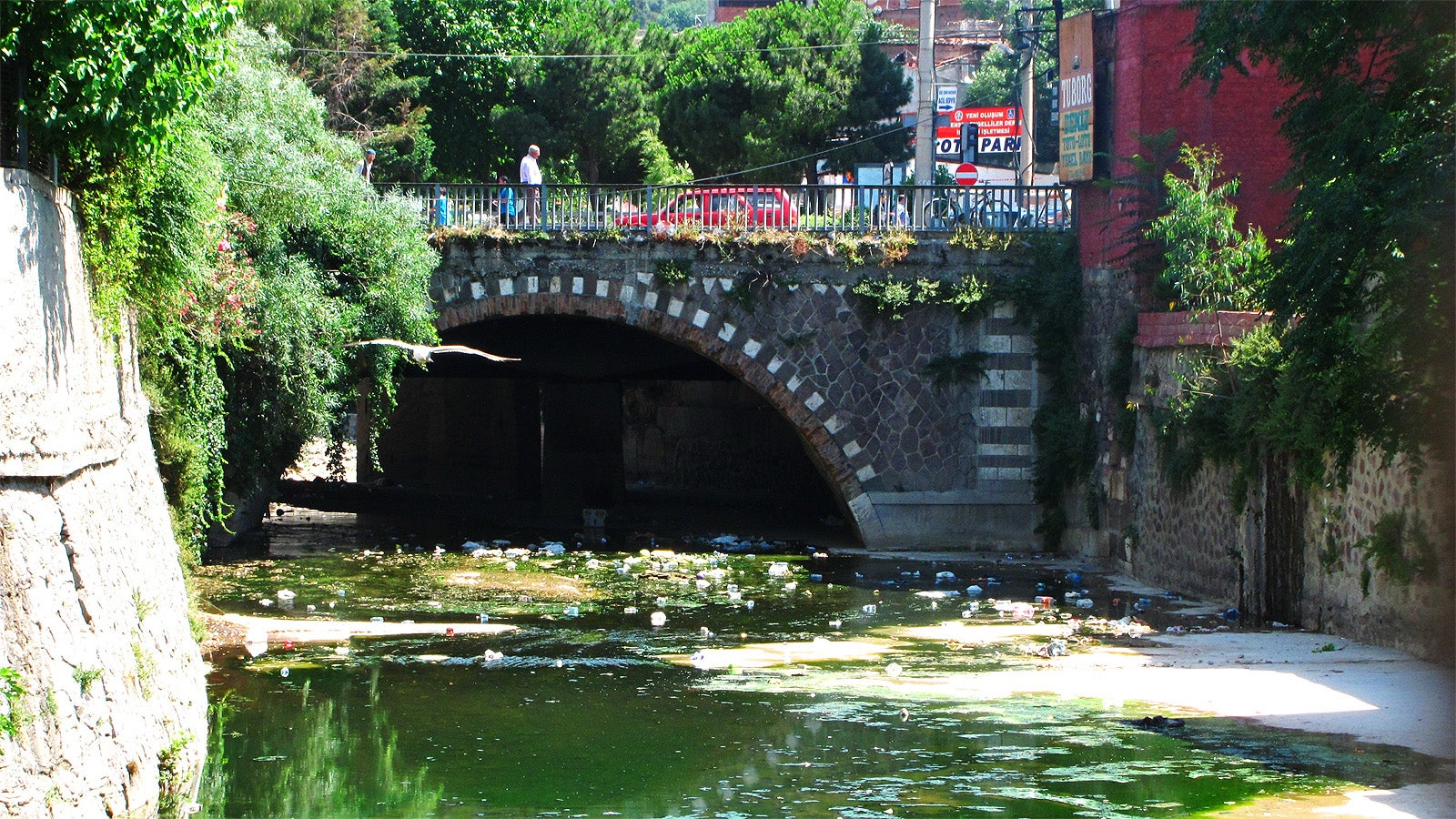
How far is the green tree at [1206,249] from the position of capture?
721 inches

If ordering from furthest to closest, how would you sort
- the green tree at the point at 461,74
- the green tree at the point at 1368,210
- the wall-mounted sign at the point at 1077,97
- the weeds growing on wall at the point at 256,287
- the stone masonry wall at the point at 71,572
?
the green tree at the point at 461,74 < the wall-mounted sign at the point at 1077,97 < the weeds growing on wall at the point at 256,287 < the green tree at the point at 1368,210 < the stone masonry wall at the point at 71,572

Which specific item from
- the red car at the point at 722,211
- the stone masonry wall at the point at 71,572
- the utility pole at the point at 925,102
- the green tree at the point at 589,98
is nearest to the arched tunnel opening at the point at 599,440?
the red car at the point at 722,211

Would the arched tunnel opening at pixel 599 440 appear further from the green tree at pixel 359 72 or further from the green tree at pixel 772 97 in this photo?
the green tree at pixel 772 97

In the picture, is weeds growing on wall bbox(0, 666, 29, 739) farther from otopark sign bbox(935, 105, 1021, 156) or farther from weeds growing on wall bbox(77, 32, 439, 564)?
otopark sign bbox(935, 105, 1021, 156)

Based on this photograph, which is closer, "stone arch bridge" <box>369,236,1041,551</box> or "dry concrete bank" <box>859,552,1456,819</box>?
"dry concrete bank" <box>859,552,1456,819</box>

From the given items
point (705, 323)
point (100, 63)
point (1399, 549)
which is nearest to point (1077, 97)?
point (705, 323)

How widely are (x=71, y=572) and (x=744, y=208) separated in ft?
50.8

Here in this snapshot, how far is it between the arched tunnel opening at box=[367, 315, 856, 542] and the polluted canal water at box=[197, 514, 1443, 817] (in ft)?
21.5

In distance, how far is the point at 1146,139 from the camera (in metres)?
20.0

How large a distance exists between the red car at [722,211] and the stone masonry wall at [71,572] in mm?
12889

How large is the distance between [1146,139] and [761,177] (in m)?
20.1

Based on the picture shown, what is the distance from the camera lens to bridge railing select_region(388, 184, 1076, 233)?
2266cm

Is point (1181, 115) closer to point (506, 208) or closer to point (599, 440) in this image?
point (506, 208)

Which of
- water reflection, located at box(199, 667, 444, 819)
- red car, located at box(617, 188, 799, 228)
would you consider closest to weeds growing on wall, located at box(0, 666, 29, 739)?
water reflection, located at box(199, 667, 444, 819)
